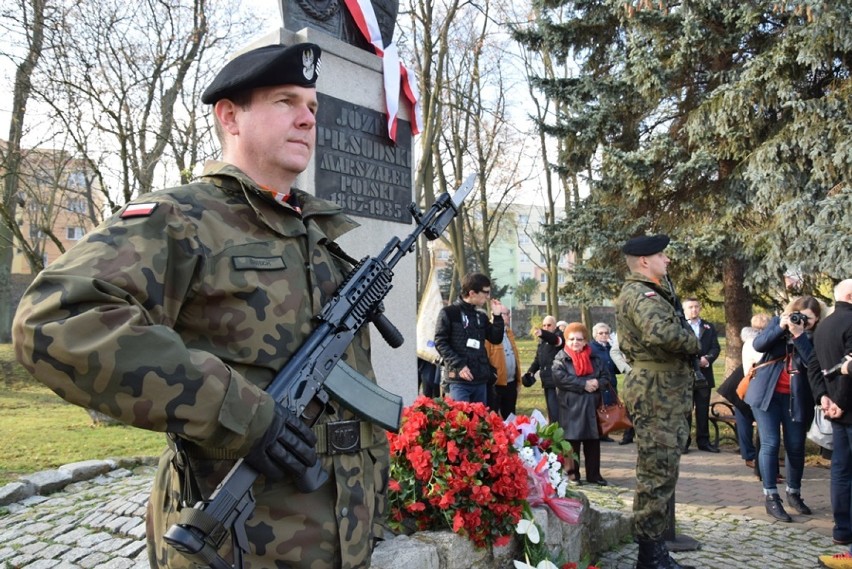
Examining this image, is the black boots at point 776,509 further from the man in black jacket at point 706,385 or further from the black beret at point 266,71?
the black beret at point 266,71

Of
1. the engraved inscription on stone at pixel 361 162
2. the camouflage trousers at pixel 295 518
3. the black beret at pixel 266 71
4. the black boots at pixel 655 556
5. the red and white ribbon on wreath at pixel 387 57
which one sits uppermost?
the red and white ribbon on wreath at pixel 387 57

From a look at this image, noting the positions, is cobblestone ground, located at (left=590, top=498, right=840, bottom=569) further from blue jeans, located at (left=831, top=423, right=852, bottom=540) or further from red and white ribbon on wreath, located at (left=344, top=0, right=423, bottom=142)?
red and white ribbon on wreath, located at (left=344, top=0, right=423, bottom=142)

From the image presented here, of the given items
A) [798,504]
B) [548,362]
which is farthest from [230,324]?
[548,362]

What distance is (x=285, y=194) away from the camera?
205 centimetres

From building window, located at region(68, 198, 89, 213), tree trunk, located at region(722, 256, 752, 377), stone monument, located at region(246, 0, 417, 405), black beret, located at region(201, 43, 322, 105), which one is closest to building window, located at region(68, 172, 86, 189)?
building window, located at region(68, 198, 89, 213)

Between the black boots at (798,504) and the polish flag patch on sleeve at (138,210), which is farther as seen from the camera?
the black boots at (798,504)

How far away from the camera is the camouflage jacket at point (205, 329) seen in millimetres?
1367

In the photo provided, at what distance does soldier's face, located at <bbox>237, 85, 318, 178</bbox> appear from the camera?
6.24 ft

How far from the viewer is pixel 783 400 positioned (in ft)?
20.7

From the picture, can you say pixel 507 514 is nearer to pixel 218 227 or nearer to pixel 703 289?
pixel 218 227

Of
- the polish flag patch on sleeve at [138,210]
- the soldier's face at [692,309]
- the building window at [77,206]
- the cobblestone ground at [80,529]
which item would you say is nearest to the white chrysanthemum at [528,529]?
the cobblestone ground at [80,529]

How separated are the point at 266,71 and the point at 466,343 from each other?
18.6 feet

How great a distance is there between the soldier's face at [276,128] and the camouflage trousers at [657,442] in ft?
11.3

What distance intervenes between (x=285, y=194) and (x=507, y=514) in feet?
8.07
